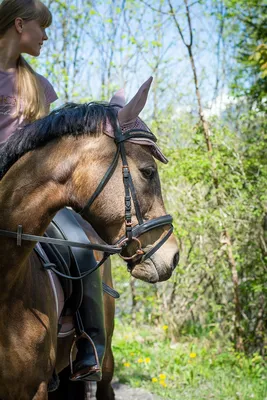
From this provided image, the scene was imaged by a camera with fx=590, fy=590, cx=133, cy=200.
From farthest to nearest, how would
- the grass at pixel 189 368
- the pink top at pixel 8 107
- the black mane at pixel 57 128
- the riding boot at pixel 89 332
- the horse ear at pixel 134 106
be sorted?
the grass at pixel 189 368 < the riding boot at pixel 89 332 < the pink top at pixel 8 107 < the black mane at pixel 57 128 < the horse ear at pixel 134 106

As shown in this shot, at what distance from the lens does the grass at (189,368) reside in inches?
222

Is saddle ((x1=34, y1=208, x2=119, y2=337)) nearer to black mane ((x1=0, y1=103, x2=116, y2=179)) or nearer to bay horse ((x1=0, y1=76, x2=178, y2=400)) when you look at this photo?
bay horse ((x1=0, y1=76, x2=178, y2=400))

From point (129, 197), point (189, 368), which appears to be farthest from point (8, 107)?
point (189, 368)

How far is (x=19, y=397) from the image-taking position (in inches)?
108

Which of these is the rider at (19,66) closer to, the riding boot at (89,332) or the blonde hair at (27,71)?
the blonde hair at (27,71)

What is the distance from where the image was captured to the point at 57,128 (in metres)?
2.55

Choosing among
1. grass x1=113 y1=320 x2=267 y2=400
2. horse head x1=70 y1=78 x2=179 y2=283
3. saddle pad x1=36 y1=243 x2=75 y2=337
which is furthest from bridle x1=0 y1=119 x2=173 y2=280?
grass x1=113 y1=320 x2=267 y2=400

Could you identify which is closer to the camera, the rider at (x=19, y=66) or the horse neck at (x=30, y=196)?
the horse neck at (x=30, y=196)

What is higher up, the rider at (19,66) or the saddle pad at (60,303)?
the rider at (19,66)

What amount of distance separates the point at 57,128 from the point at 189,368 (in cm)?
437

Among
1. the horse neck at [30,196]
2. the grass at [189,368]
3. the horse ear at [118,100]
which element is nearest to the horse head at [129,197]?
the horse neck at [30,196]

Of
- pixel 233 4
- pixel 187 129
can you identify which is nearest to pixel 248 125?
pixel 187 129

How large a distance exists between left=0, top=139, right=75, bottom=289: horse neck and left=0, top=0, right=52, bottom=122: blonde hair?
537 mm

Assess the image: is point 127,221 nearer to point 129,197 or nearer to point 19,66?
point 129,197
